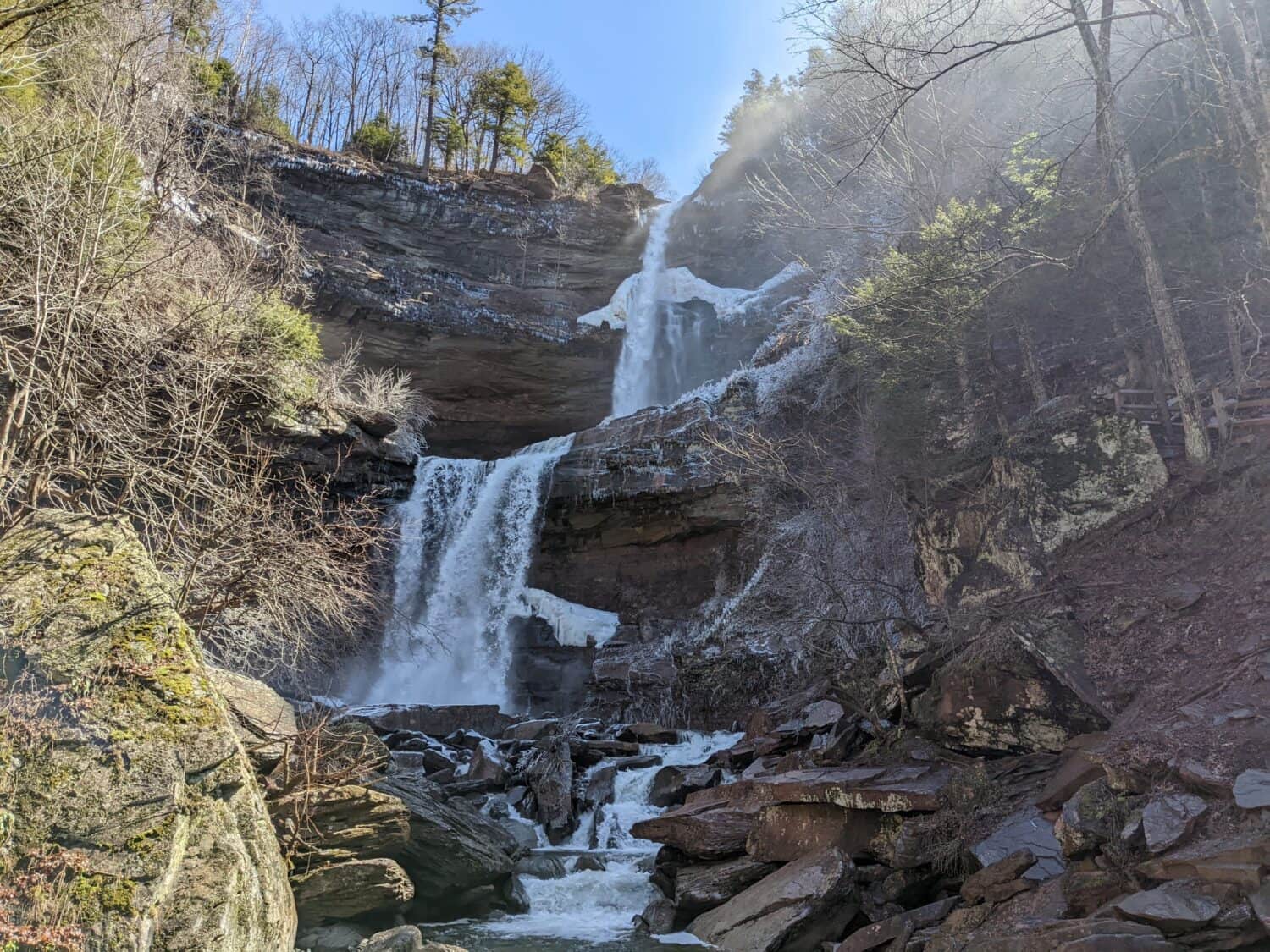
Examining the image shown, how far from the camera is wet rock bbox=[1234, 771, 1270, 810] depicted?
16.9 ft

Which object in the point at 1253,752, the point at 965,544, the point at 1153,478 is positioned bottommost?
the point at 1253,752

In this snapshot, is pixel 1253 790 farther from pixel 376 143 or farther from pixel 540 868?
pixel 376 143

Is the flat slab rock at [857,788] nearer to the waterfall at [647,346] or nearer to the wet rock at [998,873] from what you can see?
the wet rock at [998,873]

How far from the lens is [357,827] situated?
7.69m

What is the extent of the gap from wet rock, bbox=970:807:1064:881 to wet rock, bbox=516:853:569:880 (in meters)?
5.02

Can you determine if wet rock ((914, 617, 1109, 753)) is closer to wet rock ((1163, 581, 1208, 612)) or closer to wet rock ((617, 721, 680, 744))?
wet rock ((1163, 581, 1208, 612))

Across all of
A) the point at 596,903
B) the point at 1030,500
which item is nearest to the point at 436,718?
the point at 596,903

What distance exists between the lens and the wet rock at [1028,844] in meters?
6.29

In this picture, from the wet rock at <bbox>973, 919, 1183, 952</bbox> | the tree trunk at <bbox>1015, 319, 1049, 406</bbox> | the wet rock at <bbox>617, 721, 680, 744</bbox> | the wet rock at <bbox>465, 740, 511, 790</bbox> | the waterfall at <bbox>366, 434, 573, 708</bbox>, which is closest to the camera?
the wet rock at <bbox>973, 919, 1183, 952</bbox>

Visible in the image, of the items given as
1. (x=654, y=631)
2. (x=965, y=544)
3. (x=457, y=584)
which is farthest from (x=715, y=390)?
(x=965, y=544)

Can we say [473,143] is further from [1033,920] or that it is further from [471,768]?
[1033,920]

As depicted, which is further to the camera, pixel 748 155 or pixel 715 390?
pixel 748 155

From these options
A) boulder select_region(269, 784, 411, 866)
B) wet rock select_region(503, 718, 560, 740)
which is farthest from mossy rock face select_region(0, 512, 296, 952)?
wet rock select_region(503, 718, 560, 740)

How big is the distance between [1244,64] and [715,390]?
50.4 feet
